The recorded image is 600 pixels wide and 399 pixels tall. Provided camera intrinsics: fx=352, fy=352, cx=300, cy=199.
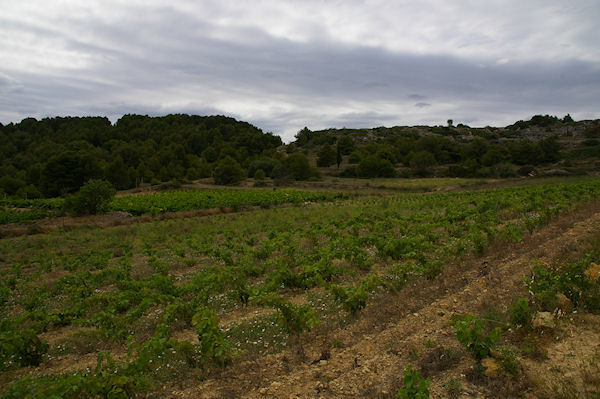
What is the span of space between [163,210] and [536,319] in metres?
40.1

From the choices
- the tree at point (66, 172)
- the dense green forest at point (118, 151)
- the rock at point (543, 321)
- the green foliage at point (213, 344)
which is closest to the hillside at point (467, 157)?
the dense green forest at point (118, 151)

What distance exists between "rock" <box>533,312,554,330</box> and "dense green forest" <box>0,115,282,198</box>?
225ft

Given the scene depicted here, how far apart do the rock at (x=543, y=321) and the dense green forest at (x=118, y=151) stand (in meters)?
68.6

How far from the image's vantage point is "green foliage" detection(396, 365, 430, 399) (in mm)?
3273

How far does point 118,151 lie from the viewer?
303ft

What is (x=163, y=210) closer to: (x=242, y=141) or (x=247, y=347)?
(x=247, y=347)

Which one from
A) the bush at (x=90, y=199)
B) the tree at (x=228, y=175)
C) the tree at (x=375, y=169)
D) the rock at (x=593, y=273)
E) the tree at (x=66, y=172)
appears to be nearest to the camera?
the rock at (x=593, y=273)

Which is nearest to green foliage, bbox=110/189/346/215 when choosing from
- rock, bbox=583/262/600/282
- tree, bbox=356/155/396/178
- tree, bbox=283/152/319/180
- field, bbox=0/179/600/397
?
tree, bbox=283/152/319/180

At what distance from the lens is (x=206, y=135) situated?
121125 millimetres

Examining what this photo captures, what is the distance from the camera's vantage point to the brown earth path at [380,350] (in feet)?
14.1

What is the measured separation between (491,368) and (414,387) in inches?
44.6

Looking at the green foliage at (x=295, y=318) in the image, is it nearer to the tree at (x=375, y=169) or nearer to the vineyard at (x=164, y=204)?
the vineyard at (x=164, y=204)

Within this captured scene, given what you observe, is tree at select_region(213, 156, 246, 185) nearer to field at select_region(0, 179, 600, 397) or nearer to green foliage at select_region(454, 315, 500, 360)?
field at select_region(0, 179, 600, 397)

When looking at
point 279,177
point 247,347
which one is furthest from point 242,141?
point 247,347
